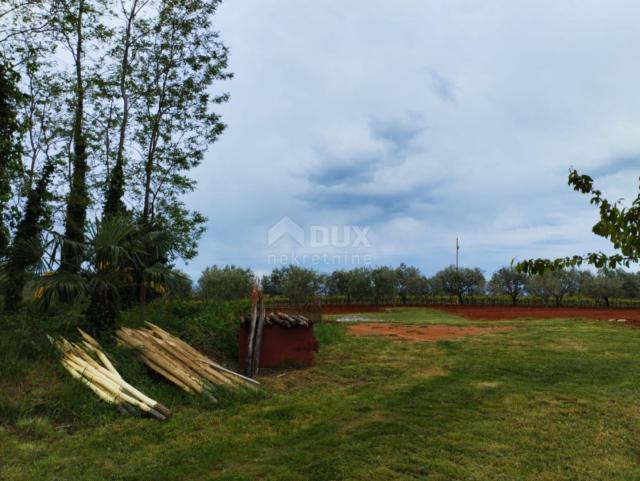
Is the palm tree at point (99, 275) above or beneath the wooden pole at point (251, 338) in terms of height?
above

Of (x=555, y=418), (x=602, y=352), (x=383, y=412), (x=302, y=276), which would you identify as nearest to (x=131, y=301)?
(x=383, y=412)

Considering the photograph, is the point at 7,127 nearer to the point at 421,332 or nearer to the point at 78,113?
the point at 78,113

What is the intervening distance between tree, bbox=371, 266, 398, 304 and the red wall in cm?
3428

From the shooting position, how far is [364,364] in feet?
31.7

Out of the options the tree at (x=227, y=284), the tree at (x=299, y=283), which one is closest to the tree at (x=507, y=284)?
the tree at (x=299, y=283)

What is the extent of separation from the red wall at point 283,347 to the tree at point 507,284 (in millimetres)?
45612

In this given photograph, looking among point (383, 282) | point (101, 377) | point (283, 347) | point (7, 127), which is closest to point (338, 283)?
point (383, 282)

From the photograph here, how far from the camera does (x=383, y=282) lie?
43.4 metres

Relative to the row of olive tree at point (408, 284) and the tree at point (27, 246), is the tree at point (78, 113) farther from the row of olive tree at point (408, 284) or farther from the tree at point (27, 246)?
the row of olive tree at point (408, 284)

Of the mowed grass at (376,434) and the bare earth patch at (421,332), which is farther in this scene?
the bare earth patch at (421,332)

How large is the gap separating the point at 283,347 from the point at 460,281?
44834 mm

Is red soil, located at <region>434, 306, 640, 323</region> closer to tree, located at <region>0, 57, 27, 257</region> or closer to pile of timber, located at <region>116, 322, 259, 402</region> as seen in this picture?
pile of timber, located at <region>116, 322, 259, 402</region>

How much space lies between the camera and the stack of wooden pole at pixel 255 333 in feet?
27.7

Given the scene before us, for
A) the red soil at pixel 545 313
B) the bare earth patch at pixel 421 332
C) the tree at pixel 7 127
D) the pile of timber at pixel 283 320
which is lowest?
the red soil at pixel 545 313
